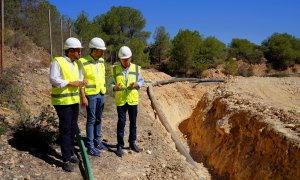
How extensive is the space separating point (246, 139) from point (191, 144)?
3.24 meters

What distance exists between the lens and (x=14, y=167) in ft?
17.2

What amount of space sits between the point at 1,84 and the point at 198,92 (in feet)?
40.6

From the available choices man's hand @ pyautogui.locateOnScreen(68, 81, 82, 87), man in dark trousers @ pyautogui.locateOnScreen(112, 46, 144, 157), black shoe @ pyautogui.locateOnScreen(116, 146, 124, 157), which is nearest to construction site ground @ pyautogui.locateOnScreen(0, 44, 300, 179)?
black shoe @ pyautogui.locateOnScreen(116, 146, 124, 157)

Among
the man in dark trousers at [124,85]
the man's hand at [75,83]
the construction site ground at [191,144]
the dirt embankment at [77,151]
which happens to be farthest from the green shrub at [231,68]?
the man's hand at [75,83]

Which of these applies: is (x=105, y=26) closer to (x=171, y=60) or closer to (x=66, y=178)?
(x=171, y=60)

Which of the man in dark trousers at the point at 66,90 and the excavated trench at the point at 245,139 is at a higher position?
the man in dark trousers at the point at 66,90

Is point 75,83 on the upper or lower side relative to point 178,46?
lower

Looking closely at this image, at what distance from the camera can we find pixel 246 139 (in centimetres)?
839

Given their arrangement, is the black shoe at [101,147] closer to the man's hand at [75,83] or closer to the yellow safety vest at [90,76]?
the yellow safety vest at [90,76]

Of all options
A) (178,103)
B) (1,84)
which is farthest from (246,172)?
(178,103)

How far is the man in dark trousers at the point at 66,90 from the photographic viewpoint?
5.21 meters

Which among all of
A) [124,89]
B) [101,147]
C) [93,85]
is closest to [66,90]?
[93,85]

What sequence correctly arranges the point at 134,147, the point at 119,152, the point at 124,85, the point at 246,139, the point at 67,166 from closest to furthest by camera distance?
the point at 67,166
the point at 124,85
the point at 119,152
the point at 134,147
the point at 246,139

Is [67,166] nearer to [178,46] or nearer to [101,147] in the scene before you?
[101,147]
